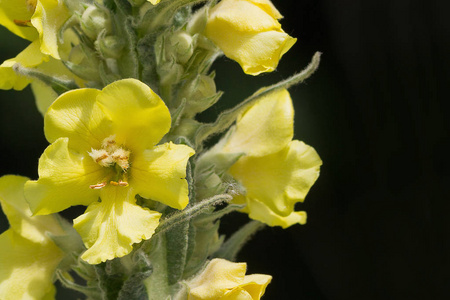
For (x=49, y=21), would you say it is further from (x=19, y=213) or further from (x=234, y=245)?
(x=234, y=245)

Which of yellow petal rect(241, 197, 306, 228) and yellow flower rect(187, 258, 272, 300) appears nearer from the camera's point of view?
yellow flower rect(187, 258, 272, 300)

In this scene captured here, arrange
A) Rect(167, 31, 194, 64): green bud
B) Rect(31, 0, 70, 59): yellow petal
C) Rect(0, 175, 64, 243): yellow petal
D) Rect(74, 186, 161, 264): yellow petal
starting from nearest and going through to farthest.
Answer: Rect(74, 186, 161, 264): yellow petal, Rect(31, 0, 70, 59): yellow petal, Rect(167, 31, 194, 64): green bud, Rect(0, 175, 64, 243): yellow petal

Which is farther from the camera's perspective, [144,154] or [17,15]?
[17,15]

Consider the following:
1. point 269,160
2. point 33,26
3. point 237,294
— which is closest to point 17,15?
point 33,26

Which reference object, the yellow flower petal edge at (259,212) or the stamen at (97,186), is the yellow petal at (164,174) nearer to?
the stamen at (97,186)

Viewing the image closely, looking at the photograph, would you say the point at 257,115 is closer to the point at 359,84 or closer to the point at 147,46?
the point at 147,46

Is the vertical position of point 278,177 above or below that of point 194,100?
below

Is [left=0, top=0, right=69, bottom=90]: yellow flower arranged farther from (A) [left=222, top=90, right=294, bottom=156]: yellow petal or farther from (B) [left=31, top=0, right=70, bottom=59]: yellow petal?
(A) [left=222, top=90, right=294, bottom=156]: yellow petal

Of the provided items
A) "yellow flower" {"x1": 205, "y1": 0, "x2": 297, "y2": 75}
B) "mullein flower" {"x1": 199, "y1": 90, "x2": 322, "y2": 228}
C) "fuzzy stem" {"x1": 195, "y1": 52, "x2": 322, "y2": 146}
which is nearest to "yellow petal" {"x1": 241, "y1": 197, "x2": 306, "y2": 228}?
"mullein flower" {"x1": 199, "y1": 90, "x2": 322, "y2": 228}
